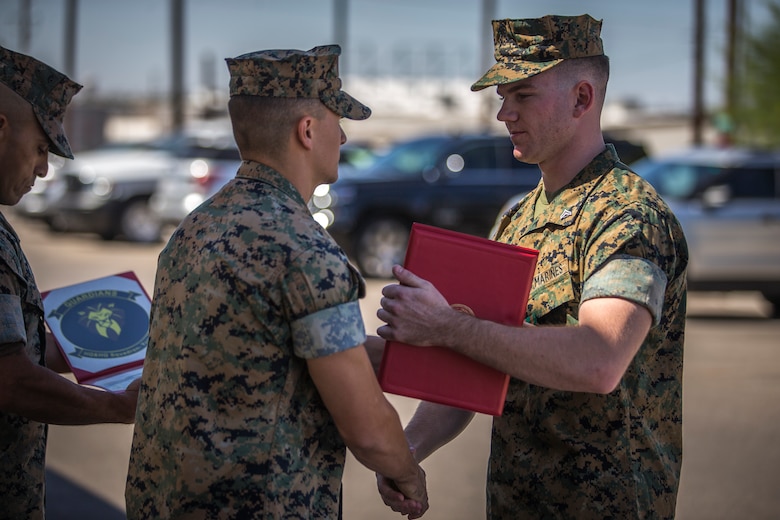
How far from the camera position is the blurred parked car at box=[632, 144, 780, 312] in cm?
1188

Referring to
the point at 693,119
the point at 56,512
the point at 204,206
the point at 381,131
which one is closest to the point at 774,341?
the point at 56,512

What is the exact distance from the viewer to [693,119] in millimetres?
25094

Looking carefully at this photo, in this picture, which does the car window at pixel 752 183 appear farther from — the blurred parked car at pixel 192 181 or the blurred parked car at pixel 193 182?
the blurred parked car at pixel 192 181

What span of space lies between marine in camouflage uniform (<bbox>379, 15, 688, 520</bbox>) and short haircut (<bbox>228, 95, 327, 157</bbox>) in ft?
1.45

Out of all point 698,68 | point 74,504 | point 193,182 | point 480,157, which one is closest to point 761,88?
point 698,68

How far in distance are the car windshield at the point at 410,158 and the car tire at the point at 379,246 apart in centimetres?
87

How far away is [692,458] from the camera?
20.9ft

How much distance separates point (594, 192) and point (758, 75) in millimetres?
20241

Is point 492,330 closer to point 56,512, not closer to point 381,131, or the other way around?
point 56,512

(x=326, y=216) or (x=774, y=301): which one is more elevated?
(x=326, y=216)

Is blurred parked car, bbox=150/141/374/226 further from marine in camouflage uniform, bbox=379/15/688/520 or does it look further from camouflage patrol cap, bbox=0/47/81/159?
marine in camouflage uniform, bbox=379/15/688/520

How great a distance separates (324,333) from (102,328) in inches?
46.6

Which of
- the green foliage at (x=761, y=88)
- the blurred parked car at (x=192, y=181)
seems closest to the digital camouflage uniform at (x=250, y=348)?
the blurred parked car at (x=192, y=181)

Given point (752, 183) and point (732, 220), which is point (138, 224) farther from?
point (752, 183)
